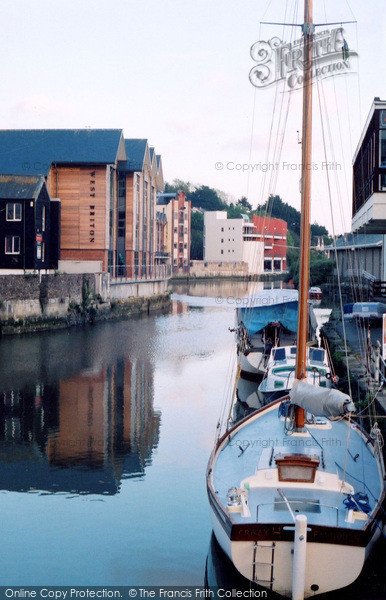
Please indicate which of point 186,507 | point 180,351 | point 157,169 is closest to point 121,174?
point 157,169

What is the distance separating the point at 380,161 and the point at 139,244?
42706mm

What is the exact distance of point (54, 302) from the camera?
156 ft

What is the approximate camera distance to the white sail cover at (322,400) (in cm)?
1170

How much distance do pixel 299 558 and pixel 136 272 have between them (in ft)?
192

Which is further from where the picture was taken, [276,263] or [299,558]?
[276,263]

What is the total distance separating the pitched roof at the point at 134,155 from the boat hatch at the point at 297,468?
5610cm

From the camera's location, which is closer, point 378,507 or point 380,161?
point 378,507

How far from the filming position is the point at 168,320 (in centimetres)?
5825

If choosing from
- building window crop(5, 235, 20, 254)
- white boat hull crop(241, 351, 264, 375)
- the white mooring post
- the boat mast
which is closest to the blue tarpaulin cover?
white boat hull crop(241, 351, 264, 375)

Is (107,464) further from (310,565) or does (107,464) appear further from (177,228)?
(177,228)

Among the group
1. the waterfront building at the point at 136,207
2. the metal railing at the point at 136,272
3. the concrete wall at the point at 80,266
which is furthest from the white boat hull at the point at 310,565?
the waterfront building at the point at 136,207

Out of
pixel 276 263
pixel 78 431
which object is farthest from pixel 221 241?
pixel 78 431

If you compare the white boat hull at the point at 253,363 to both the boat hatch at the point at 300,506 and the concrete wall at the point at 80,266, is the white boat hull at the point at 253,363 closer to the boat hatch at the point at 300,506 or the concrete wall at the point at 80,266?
the boat hatch at the point at 300,506

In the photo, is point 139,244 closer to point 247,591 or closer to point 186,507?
point 186,507
